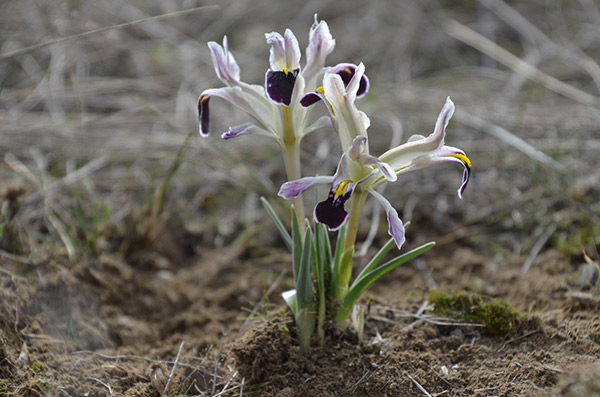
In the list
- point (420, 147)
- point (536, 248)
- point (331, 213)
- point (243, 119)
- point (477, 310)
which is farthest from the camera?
point (243, 119)

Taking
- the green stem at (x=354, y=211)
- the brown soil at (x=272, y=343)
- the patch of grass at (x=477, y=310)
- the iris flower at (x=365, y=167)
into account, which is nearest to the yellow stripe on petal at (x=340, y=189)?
the iris flower at (x=365, y=167)

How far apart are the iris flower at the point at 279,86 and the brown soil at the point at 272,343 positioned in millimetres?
757

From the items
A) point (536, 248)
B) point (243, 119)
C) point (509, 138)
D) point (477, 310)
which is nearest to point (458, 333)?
point (477, 310)

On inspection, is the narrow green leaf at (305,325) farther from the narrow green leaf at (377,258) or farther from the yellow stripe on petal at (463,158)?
the yellow stripe on petal at (463,158)

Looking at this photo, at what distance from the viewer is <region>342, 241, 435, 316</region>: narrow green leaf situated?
1.85 m

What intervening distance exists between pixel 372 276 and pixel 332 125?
566mm

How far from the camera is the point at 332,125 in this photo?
1.77 m

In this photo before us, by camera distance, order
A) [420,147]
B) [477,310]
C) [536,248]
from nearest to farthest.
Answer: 1. [420,147]
2. [477,310]
3. [536,248]

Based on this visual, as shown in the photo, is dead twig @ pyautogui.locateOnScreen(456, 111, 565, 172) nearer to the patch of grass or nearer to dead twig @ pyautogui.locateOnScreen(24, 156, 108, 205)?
the patch of grass

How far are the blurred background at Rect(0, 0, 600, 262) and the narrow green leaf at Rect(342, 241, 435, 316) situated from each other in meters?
1.26

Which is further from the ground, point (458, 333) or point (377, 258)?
point (377, 258)

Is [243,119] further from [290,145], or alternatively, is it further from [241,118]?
[290,145]

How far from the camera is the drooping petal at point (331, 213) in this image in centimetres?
157

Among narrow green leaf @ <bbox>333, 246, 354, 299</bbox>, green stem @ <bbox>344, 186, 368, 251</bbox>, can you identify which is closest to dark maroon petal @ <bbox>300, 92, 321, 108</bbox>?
green stem @ <bbox>344, 186, 368, 251</bbox>
